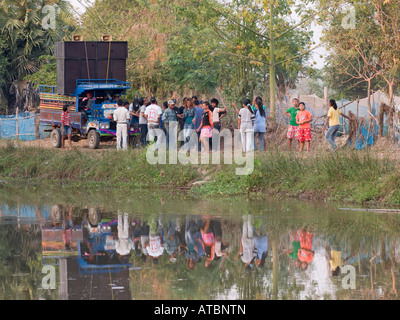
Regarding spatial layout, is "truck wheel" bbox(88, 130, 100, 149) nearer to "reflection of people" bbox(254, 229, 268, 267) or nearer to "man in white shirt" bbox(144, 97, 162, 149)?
"man in white shirt" bbox(144, 97, 162, 149)

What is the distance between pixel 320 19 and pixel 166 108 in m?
5.64

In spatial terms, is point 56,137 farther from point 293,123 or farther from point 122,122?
point 293,123

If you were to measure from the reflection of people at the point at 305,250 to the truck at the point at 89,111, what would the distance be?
12.8 metres

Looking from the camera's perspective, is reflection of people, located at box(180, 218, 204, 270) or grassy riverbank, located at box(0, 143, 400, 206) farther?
grassy riverbank, located at box(0, 143, 400, 206)

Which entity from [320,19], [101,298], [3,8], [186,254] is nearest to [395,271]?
[186,254]

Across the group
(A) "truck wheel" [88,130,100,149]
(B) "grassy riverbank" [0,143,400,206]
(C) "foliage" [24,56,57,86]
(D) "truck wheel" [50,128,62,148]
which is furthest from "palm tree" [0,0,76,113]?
(B) "grassy riverbank" [0,143,400,206]

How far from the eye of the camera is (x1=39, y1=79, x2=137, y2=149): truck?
23.9 metres

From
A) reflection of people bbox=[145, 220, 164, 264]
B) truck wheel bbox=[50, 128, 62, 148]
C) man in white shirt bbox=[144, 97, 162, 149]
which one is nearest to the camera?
reflection of people bbox=[145, 220, 164, 264]

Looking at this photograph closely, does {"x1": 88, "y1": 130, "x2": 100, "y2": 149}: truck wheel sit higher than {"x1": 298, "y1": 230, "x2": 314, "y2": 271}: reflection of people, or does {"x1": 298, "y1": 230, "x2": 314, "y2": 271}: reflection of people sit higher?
{"x1": 88, "y1": 130, "x2": 100, "y2": 149}: truck wheel

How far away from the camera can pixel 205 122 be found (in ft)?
66.3

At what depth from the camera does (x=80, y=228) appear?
12875 mm

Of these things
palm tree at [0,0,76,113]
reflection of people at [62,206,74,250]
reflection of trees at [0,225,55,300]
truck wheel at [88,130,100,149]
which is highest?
palm tree at [0,0,76,113]

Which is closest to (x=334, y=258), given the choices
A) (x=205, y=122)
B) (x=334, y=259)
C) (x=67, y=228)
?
(x=334, y=259)

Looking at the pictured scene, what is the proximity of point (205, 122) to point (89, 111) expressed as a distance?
552 centimetres
